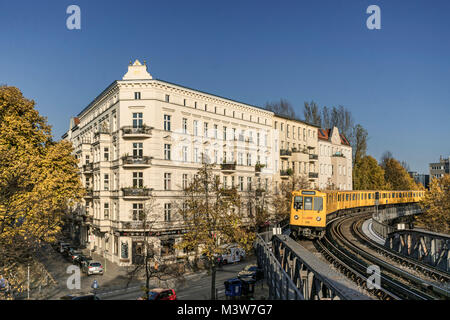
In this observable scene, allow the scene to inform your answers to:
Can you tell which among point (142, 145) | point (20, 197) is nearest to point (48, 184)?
point (20, 197)

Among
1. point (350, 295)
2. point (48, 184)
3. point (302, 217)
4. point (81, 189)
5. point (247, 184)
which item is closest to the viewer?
point (350, 295)

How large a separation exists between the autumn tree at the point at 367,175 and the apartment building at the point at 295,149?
20267 millimetres

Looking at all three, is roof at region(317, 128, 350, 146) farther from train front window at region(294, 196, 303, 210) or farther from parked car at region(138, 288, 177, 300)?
parked car at region(138, 288, 177, 300)

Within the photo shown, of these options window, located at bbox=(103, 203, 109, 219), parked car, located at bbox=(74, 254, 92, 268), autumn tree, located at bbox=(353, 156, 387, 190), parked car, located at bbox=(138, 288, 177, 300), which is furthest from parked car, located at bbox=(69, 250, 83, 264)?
autumn tree, located at bbox=(353, 156, 387, 190)

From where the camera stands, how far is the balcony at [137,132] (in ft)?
119

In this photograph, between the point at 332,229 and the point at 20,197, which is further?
the point at 332,229

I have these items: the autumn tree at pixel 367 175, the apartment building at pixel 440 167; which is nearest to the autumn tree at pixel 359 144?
the autumn tree at pixel 367 175

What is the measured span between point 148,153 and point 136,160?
1.47m

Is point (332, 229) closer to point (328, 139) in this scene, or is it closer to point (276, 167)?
point (276, 167)

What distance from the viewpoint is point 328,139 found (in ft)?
239

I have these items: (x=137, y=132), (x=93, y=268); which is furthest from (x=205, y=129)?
(x=93, y=268)
